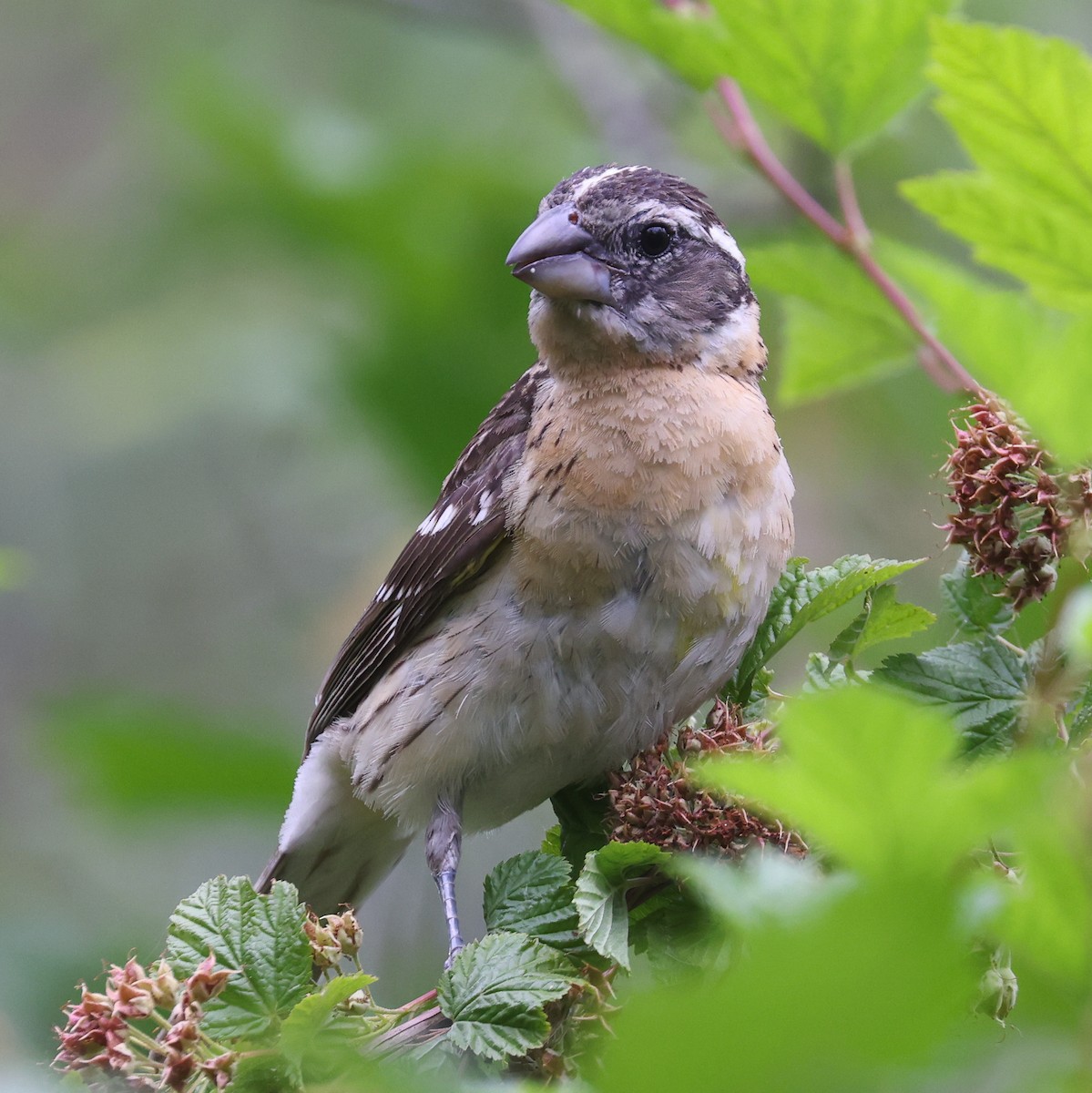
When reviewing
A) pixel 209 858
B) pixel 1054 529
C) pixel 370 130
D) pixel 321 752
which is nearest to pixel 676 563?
pixel 1054 529

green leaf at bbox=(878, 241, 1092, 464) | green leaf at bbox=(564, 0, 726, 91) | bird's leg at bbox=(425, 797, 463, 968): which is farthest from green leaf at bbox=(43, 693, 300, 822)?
green leaf at bbox=(878, 241, 1092, 464)

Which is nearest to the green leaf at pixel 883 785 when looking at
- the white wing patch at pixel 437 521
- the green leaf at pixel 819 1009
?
the green leaf at pixel 819 1009

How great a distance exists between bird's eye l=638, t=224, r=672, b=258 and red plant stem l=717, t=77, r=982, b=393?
566mm

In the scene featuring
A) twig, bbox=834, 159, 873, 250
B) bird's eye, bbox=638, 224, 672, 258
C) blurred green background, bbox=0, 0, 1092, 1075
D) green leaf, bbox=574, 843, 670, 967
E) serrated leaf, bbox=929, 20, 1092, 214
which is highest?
blurred green background, bbox=0, 0, 1092, 1075

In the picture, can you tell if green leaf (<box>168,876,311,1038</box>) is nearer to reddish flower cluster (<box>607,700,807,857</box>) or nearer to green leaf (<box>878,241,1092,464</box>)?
reddish flower cluster (<box>607,700,807,857</box>)

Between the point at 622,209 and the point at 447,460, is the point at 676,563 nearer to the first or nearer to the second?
the point at 622,209

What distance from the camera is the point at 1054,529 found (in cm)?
225

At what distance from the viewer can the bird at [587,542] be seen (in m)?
3.44

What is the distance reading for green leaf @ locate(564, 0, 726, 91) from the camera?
108 inches

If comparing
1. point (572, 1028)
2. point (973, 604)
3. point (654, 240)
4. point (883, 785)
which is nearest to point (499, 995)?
point (572, 1028)

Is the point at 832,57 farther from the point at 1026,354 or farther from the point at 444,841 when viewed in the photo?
the point at 444,841

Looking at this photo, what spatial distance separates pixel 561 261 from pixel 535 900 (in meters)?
1.78

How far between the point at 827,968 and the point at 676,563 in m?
2.57

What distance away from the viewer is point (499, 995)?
2207 mm
